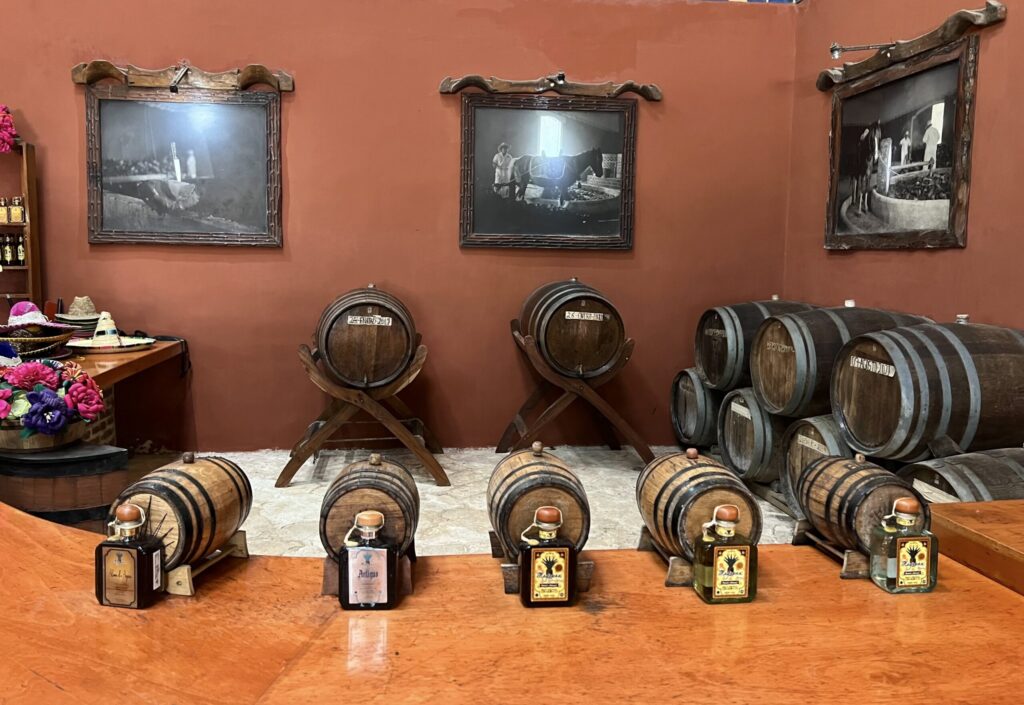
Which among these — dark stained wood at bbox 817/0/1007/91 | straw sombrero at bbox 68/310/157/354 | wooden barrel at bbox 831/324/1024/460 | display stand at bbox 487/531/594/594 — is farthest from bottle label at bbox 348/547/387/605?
dark stained wood at bbox 817/0/1007/91

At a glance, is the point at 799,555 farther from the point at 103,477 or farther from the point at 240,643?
the point at 103,477

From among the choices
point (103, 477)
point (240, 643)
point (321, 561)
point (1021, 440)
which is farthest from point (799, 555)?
point (103, 477)

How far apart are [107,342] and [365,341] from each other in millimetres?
1425

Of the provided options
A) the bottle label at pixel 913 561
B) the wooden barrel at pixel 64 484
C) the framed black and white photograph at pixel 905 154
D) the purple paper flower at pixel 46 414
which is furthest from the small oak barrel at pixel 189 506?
the framed black and white photograph at pixel 905 154

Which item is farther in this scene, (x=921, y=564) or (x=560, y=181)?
(x=560, y=181)

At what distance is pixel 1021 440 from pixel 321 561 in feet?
8.29

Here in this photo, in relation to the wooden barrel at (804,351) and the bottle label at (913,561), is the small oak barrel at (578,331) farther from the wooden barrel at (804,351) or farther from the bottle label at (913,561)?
the bottle label at (913,561)

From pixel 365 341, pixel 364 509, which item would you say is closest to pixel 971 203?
pixel 365 341

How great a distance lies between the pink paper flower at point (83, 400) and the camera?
8.76ft

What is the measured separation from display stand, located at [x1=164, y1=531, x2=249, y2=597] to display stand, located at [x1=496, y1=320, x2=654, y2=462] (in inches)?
115

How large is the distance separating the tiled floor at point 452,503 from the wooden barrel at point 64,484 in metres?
0.93

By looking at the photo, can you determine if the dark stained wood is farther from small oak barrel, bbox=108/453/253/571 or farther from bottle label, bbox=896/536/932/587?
small oak barrel, bbox=108/453/253/571

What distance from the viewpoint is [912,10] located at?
4.03 meters

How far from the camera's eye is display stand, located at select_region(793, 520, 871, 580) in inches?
65.9
